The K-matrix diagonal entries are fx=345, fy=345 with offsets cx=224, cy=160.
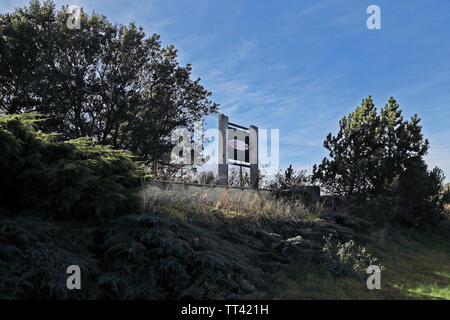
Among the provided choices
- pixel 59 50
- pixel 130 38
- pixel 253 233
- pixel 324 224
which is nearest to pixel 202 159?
pixel 130 38

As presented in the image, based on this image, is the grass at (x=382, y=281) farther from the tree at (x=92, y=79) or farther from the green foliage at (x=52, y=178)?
the tree at (x=92, y=79)

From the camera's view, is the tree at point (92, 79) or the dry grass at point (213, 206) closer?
the dry grass at point (213, 206)

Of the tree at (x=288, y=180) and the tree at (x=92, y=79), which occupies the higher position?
the tree at (x=92, y=79)

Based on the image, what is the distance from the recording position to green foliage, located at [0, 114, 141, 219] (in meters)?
4.82

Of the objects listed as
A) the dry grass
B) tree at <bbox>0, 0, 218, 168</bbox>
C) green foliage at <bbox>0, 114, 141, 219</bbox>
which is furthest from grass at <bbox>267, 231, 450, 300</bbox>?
tree at <bbox>0, 0, 218, 168</bbox>

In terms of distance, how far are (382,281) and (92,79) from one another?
13.4m

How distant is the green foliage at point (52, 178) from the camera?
15.8ft

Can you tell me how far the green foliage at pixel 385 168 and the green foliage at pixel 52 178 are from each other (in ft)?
33.7

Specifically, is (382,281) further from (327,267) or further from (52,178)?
(52,178)

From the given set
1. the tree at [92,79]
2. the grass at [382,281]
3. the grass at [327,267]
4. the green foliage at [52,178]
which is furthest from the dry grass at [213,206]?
the tree at [92,79]

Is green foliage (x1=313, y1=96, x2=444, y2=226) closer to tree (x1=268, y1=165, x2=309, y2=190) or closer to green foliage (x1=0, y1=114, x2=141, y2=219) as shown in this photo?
tree (x1=268, y1=165, x2=309, y2=190)
